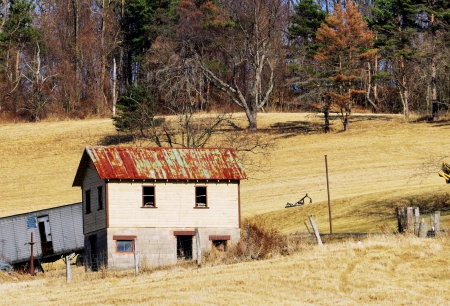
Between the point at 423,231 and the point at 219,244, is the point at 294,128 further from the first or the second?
the point at 423,231

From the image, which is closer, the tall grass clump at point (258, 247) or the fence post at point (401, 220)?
the tall grass clump at point (258, 247)

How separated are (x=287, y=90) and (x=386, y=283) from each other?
300ft

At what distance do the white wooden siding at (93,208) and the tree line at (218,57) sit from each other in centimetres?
2794

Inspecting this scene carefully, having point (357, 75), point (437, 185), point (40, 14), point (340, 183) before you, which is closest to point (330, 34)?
point (357, 75)

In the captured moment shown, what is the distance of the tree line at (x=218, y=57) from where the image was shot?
9169cm

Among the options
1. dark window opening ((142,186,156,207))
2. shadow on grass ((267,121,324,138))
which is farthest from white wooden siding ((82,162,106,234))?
shadow on grass ((267,121,324,138))

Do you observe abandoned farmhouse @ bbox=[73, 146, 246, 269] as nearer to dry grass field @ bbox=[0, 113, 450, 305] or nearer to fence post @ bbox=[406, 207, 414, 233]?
dry grass field @ bbox=[0, 113, 450, 305]

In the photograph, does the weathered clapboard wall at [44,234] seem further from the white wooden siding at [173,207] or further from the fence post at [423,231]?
the fence post at [423,231]

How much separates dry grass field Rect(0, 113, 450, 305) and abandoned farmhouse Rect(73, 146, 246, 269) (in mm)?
2666

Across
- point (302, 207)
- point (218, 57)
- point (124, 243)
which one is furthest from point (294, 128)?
point (124, 243)

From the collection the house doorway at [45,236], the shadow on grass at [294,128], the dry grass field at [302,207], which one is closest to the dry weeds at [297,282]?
the dry grass field at [302,207]

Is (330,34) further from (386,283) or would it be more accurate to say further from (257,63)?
(386,283)

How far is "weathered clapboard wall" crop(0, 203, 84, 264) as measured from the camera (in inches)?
1994

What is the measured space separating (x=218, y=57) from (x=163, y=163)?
248 ft
